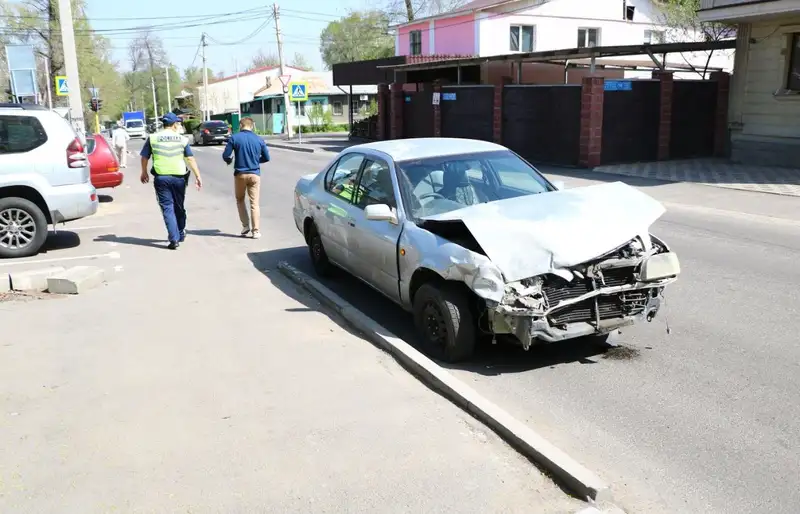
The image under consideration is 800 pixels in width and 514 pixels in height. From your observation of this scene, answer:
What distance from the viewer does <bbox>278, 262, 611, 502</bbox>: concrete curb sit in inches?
147

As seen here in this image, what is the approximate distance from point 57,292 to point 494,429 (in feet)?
17.8

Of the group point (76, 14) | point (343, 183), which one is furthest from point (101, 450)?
point (76, 14)

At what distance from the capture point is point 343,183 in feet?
25.4

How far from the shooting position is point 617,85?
2009 centimetres

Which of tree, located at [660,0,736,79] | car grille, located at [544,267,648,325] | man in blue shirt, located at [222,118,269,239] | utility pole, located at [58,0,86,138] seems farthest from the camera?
tree, located at [660,0,736,79]

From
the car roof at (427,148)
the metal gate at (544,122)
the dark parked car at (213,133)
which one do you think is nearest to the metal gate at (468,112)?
the metal gate at (544,122)

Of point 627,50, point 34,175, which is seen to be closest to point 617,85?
point 627,50

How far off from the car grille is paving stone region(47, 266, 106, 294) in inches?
199

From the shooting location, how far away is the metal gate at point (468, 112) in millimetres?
23984

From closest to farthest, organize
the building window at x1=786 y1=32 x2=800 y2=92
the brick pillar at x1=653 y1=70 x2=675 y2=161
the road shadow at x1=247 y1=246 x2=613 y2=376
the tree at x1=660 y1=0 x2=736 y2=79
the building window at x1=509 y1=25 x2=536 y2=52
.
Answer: the road shadow at x1=247 y1=246 x2=613 y2=376 → the building window at x1=786 y1=32 x2=800 y2=92 → the brick pillar at x1=653 y1=70 x2=675 y2=161 → the tree at x1=660 y1=0 x2=736 y2=79 → the building window at x1=509 y1=25 x2=536 y2=52

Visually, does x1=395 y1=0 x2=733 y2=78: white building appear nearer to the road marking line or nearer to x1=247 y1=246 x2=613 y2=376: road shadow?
the road marking line

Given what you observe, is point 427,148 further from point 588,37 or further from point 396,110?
point 588,37

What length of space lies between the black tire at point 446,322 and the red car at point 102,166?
11.6 m

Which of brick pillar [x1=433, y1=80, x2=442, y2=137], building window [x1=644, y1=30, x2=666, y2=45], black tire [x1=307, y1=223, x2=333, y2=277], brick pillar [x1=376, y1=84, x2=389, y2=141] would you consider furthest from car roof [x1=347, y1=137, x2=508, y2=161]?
building window [x1=644, y1=30, x2=666, y2=45]
